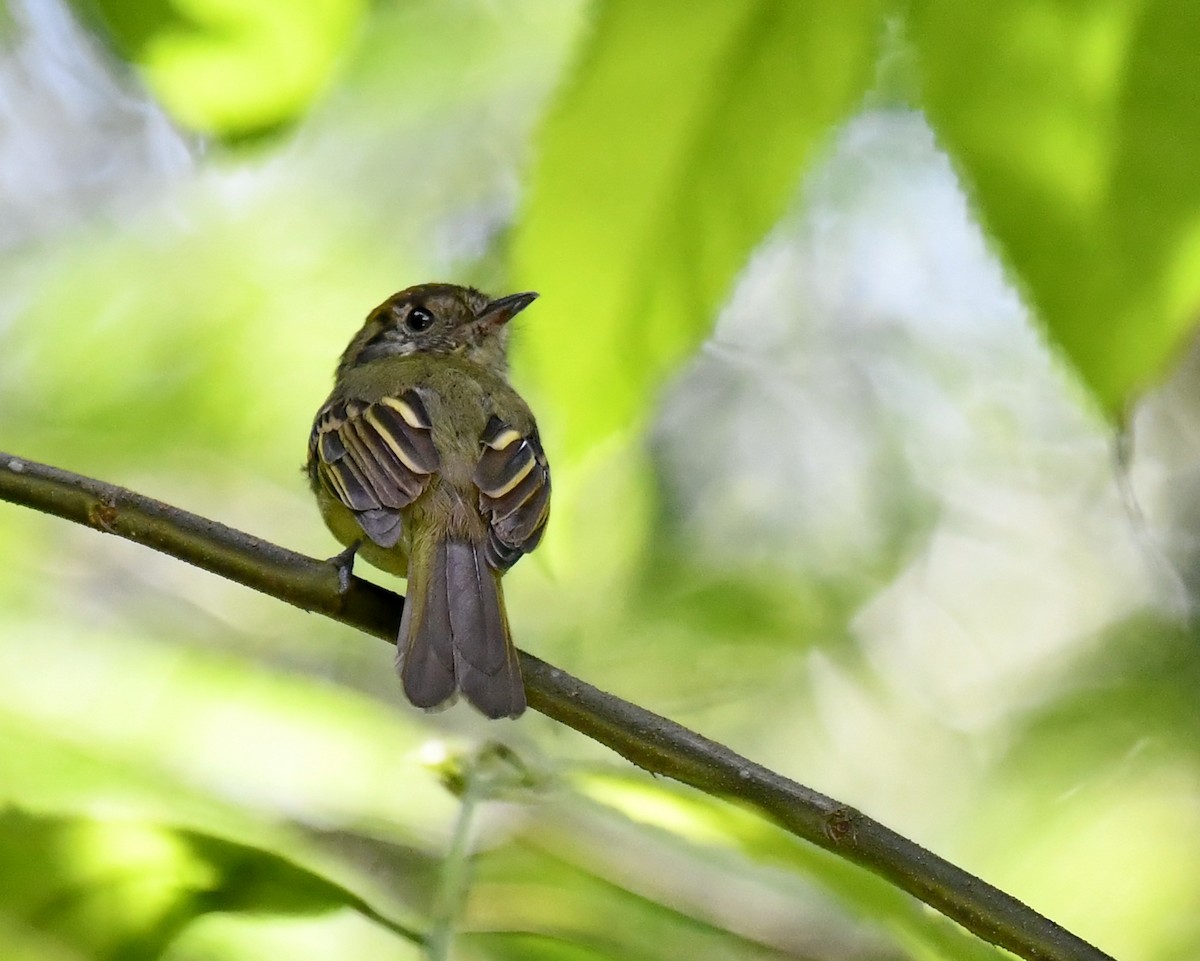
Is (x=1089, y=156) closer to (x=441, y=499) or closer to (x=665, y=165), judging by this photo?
(x=665, y=165)

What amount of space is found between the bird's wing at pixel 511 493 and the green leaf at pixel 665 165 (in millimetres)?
967

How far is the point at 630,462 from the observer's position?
3.51m

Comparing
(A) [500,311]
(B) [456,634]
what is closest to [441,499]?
(B) [456,634]

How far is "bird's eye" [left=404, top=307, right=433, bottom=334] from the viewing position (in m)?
3.54

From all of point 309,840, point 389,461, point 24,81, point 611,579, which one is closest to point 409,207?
point 611,579

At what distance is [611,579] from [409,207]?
3.97ft

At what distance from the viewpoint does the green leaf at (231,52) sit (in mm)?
1262

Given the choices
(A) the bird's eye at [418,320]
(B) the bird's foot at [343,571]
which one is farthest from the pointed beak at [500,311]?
(B) the bird's foot at [343,571]

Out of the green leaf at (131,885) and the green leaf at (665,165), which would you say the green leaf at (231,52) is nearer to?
the green leaf at (665,165)

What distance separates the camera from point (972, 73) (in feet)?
3.62

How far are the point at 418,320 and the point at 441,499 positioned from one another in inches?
47.4

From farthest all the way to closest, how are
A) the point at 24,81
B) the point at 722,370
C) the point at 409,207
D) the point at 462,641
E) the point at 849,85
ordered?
the point at 722,370
the point at 24,81
the point at 409,207
the point at 462,641
the point at 849,85

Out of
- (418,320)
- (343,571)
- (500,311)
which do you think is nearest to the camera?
(343,571)

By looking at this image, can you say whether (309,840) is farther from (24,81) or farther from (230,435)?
(24,81)
